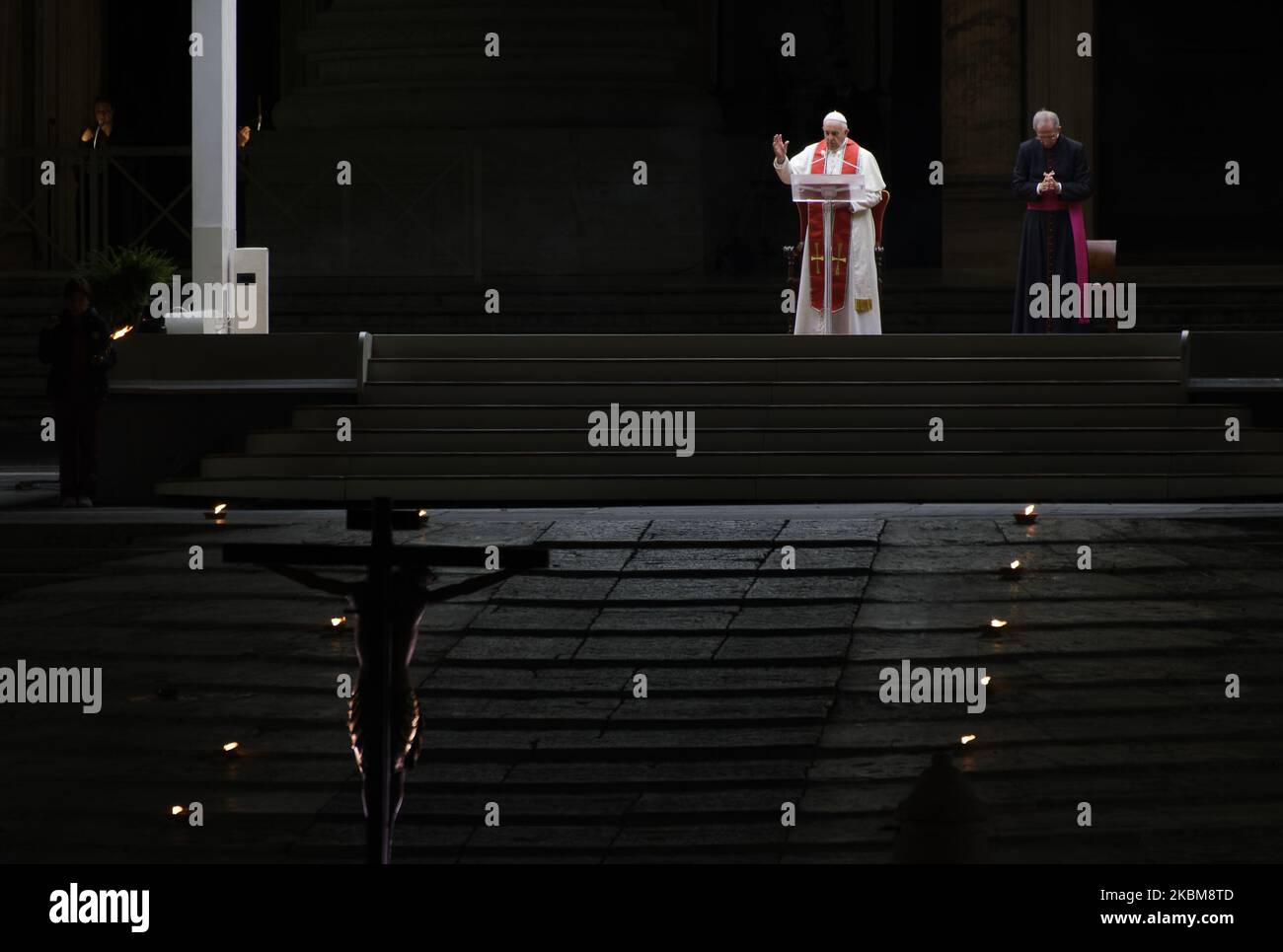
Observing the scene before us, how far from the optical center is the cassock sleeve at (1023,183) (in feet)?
59.0

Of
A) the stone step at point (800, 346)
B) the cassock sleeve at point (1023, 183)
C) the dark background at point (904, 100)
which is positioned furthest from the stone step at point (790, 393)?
the dark background at point (904, 100)

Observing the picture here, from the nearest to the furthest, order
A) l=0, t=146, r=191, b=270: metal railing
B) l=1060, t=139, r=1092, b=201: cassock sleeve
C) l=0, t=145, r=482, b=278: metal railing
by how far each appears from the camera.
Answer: l=1060, t=139, r=1092, b=201: cassock sleeve, l=0, t=146, r=191, b=270: metal railing, l=0, t=145, r=482, b=278: metal railing

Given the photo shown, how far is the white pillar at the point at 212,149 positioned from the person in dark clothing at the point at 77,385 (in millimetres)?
1468

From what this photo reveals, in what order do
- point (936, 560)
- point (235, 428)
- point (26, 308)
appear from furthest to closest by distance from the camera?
point (26, 308) < point (235, 428) < point (936, 560)

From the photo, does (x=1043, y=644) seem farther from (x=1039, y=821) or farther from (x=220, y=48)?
(x=220, y=48)

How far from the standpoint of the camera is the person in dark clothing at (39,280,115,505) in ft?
50.5

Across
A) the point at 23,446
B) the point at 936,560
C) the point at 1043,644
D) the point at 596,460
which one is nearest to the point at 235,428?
the point at 596,460

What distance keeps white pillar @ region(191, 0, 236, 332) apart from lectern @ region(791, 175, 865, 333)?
402 cm

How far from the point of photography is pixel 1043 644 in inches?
464

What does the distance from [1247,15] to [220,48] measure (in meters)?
15.7

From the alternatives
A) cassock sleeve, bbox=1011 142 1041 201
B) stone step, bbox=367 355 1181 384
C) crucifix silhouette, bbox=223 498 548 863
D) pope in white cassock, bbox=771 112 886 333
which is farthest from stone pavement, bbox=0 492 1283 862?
cassock sleeve, bbox=1011 142 1041 201

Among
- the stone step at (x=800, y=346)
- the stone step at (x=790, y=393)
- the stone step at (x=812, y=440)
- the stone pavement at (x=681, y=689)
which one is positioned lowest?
the stone pavement at (x=681, y=689)

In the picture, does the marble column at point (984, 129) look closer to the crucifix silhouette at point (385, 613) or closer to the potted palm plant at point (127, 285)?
the potted palm plant at point (127, 285)

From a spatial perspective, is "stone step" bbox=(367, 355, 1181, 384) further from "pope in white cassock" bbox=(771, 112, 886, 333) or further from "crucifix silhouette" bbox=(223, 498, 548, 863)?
"crucifix silhouette" bbox=(223, 498, 548, 863)
